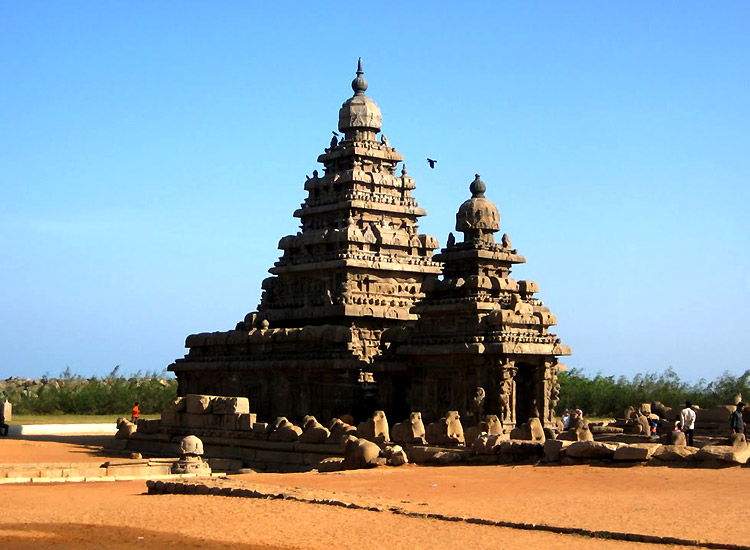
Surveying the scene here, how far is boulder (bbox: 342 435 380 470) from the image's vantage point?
26.9 meters

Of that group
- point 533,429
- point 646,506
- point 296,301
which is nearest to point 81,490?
point 533,429

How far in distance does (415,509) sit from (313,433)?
13.8 m

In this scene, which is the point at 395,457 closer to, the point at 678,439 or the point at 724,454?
the point at 678,439

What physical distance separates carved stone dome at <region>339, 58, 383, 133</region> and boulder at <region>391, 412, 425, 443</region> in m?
18.1

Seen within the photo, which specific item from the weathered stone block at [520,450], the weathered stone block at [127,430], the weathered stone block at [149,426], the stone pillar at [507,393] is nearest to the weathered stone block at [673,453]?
the weathered stone block at [520,450]

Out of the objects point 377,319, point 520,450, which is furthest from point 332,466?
point 377,319

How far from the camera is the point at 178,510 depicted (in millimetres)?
20406

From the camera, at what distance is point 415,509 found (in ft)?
63.2

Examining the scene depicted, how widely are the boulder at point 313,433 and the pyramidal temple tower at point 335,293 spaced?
4895mm

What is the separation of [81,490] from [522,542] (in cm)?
1141

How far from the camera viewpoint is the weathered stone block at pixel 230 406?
121 ft

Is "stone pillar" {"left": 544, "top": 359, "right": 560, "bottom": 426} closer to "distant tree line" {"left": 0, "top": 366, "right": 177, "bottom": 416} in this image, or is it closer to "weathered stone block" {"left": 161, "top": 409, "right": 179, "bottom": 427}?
"weathered stone block" {"left": 161, "top": 409, "right": 179, "bottom": 427}

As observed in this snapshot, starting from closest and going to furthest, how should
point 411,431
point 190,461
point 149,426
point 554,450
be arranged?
point 554,450
point 190,461
point 411,431
point 149,426

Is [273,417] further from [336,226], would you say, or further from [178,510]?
[178,510]
